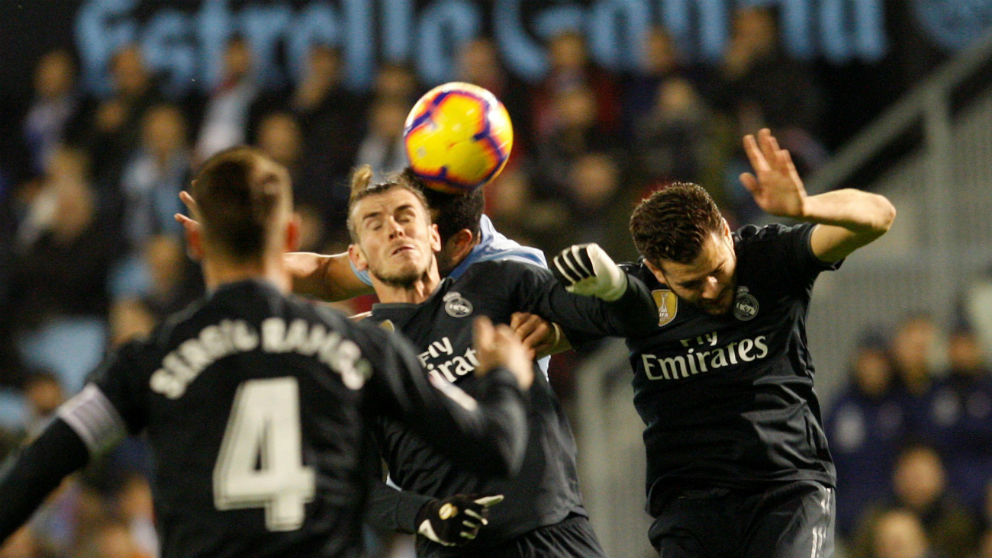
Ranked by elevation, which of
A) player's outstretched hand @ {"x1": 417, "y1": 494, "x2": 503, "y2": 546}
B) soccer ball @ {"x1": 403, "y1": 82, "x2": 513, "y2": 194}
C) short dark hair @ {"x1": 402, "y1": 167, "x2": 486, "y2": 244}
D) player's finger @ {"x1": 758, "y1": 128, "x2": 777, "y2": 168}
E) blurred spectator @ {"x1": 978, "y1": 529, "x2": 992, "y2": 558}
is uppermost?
soccer ball @ {"x1": 403, "y1": 82, "x2": 513, "y2": 194}

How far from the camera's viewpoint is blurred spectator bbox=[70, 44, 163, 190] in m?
11.2

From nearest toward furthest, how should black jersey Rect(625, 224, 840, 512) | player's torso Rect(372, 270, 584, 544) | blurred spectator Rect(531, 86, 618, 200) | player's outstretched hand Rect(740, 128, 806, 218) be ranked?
1. player's outstretched hand Rect(740, 128, 806, 218)
2. player's torso Rect(372, 270, 584, 544)
3. black jersey Rect(625, 224, 840, 512)
4. blurred spectator Rect(531, 86, 618, 200)

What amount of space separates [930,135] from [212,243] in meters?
7.60

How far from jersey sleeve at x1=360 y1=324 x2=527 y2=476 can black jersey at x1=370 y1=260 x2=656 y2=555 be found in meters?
1.18

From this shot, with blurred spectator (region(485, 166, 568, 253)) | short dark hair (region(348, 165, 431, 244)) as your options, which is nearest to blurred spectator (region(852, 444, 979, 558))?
blurred spectator (region(485, 166, 568, 253))

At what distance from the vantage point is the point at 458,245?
498 cm

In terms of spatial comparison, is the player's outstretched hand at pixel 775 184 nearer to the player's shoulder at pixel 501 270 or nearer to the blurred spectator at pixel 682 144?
the player's shoulder at pixel 501 270

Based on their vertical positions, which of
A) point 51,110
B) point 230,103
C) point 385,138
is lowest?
point 385,138

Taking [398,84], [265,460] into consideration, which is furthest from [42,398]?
[265,460]

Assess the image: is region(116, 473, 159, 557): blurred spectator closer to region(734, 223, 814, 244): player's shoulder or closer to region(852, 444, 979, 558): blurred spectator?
region(852, 444, 979, 558): blurred spectator

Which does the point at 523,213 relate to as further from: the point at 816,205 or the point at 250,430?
the point at 250,430

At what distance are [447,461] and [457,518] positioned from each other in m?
0.39

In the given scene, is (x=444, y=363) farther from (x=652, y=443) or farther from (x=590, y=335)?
(x=652, y=443)

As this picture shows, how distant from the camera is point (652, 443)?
4562 millimetres
